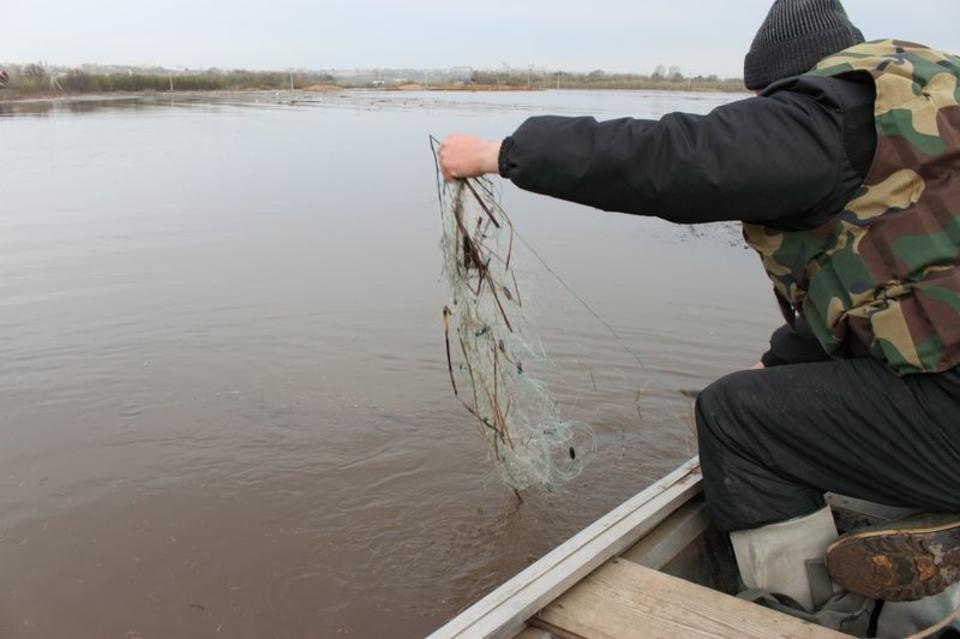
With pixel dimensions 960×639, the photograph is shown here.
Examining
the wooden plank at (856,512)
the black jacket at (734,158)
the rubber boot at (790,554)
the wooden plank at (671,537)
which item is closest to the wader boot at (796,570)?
the rubber boot at (790,554)

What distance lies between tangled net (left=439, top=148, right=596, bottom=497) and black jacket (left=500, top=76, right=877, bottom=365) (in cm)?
66

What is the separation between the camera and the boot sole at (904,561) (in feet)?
7.25

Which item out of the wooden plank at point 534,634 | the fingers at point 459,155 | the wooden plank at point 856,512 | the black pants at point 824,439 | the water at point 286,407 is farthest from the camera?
the water at point 286,407

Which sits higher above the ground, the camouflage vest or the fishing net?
the camouflage vest

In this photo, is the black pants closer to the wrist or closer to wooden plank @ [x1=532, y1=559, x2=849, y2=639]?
wooden plank @ [x1=532, y1=559, x2=849, y2=639]

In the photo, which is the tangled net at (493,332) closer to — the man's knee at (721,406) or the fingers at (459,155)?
the fingers at (459,155)

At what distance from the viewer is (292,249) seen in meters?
10.5

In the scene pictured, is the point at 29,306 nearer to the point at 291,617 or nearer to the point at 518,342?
the point at 291,617

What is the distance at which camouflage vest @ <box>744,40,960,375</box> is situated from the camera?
192 centimetres

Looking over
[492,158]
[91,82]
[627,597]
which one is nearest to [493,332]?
[492,158]

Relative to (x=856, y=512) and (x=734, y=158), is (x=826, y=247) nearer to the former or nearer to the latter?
(x=734, y=158)

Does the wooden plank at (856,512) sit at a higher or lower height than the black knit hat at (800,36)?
lower

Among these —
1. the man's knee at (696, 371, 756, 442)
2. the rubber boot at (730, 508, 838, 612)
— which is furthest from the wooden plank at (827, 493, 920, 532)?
the man's knee at (696, 371, 756, 442)

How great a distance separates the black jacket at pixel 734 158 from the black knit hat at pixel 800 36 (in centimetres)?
34
